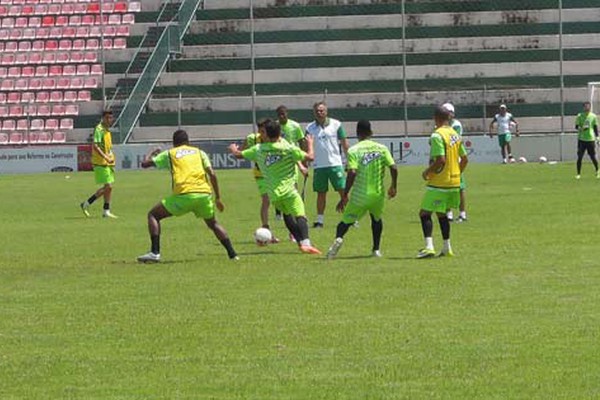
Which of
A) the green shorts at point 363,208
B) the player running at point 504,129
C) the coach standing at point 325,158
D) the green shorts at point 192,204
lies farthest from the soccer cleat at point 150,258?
the player running at point 504,129

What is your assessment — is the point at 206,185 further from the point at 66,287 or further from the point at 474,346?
the point at 474,346

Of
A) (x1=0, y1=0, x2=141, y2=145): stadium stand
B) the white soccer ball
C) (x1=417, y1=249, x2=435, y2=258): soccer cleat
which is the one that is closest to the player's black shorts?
the white soccer ball

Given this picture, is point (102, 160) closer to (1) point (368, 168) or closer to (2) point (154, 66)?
(1) point (368, 168)

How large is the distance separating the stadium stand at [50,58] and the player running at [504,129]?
51.4 ft

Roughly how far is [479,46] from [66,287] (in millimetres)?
43786

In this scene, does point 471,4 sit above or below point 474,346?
above

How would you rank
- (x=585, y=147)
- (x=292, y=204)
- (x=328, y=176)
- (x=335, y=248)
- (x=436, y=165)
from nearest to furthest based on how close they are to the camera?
(x=436, y=165) < (x=335, y=248) < (x=292, y=204) < (x=328, y=176) < (x=585, y=147)

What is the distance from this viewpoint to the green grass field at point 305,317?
9.81m

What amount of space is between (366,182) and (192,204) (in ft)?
7.16

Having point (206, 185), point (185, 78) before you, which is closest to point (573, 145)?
point (185, 78)

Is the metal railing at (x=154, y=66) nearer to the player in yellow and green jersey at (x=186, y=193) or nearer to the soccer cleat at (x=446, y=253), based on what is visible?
the player in yellow and green jersey at (x=186, y=193)

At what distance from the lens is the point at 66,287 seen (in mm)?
15875

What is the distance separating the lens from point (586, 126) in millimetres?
38656

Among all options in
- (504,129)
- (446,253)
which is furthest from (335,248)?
(504,129)
